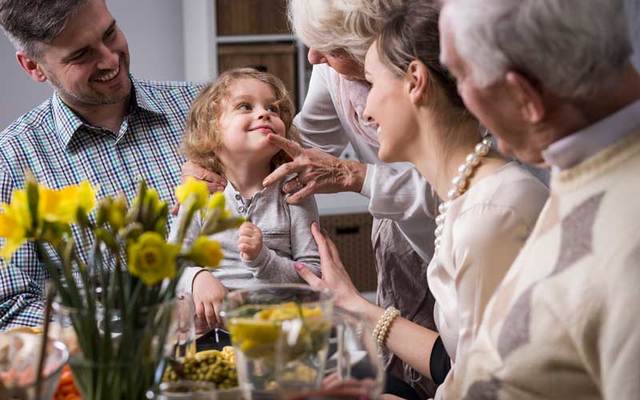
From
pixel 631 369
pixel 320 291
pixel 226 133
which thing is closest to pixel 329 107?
pixel 226 133

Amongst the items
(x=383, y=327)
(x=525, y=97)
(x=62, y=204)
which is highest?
(x=525, y=97)

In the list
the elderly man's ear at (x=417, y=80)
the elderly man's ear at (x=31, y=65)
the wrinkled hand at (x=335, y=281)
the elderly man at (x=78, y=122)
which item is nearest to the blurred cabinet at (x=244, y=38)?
the elderly man at (x=78, y=122)

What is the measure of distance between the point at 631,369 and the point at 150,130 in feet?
6.23

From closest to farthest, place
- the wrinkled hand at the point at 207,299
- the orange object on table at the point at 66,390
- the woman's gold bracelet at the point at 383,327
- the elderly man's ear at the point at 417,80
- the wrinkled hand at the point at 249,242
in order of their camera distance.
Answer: the orange object on table at the point at 66,390 < the elderly man's ear at the point at 417,80 < the woman's gold bracelet at the point at 383,327 < the wrinkled hand at the point at 207,299 < the wrinkled hand at the point at 249,242

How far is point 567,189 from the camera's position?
113 centimetres

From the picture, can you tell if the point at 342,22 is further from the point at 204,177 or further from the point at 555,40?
the point at 555,40

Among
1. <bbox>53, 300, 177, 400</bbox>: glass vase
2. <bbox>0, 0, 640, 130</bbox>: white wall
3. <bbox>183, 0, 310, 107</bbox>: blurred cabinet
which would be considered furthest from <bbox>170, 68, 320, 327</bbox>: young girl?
<bbox>0, 0, 640, 130</bbox>: white wall

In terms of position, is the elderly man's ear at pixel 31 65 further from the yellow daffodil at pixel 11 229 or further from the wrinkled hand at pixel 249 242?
the yellow daffodil at pixel 11 229

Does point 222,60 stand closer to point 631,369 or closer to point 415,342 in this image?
point 415,342

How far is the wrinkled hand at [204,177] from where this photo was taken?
230cm

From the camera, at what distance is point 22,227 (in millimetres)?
1173

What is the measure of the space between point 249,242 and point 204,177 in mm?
317

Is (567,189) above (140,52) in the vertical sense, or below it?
below

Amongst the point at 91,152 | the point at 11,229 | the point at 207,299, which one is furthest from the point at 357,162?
the point at 11,229
